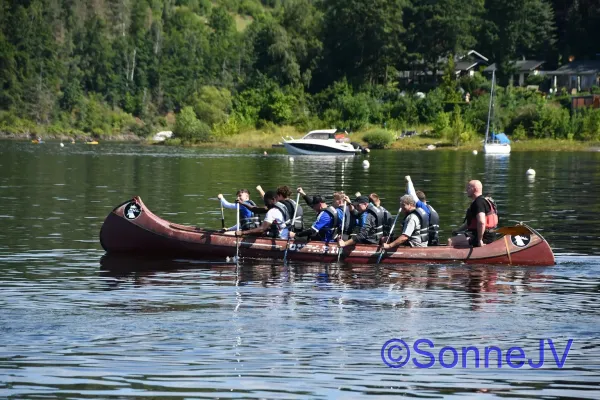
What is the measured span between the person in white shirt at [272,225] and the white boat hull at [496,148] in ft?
224

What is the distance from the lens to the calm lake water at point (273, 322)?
1468 centimetres

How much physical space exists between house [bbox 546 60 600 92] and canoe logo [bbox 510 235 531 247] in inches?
3771

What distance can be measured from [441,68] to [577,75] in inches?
629

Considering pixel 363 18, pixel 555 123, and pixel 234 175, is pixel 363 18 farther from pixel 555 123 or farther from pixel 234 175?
pixel 234 175

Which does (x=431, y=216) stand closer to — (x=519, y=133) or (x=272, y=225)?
(x=272, y=225)

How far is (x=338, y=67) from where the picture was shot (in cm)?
13212

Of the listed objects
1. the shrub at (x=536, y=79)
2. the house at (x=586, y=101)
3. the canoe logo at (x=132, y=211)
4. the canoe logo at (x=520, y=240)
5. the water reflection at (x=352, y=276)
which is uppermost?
the shrub at (x=536, y=79)

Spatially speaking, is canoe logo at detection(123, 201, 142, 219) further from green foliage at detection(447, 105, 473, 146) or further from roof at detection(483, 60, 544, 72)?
roof at detection(483, 60, 544, 72)

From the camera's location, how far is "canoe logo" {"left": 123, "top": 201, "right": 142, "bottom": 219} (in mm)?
27141

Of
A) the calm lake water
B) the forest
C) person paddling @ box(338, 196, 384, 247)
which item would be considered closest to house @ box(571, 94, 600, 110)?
the forest

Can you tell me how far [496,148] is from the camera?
9294 cm

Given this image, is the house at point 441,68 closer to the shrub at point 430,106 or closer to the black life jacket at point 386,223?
the shrub at point 430,106

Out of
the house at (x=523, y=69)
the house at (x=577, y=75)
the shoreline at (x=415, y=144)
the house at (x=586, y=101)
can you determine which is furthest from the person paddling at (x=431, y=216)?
the house at (x=523, y=69)

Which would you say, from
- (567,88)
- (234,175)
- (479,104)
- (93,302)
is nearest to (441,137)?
(479,104)
